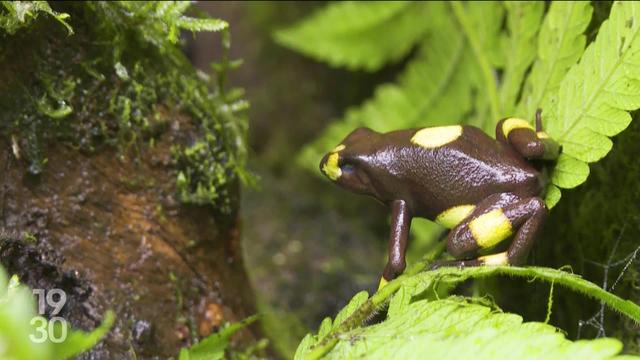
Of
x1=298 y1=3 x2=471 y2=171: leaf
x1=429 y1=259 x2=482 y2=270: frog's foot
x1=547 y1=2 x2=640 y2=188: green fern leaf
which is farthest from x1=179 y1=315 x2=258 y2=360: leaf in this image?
x1=298 y1=3 x2=471 y2=171: leaf

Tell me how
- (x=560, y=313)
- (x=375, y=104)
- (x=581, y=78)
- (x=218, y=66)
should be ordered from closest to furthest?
(x=581, y=78)
(x=560, y=313)
(x=218, y=66)
(x=375, y=104)

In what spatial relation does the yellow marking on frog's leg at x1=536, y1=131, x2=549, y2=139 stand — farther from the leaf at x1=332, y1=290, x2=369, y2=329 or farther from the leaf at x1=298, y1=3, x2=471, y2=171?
the leaf at x1=298, y1=3, x2=471, y2=171

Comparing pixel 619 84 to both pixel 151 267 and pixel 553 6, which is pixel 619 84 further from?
pixel 151 267

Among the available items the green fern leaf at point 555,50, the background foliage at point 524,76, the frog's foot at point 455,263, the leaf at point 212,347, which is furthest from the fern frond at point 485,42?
the leaf at point 212,347

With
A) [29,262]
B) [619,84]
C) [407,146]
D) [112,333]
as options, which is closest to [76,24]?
[29,262]

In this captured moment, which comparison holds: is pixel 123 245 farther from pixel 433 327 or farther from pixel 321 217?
pixel 321 217
